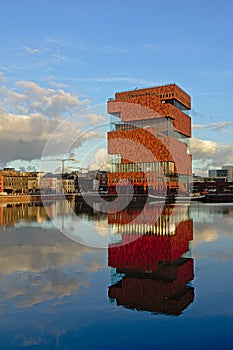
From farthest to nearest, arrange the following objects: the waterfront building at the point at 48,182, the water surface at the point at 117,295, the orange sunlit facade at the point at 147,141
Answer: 1. the waterfront building at the point at 48,182
2. the orange sunlit facade at the point at 147,141
3. the water surface at the point at 117,295

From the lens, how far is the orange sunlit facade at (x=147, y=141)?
341 ft

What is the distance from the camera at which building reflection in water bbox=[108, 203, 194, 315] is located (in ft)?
31.7

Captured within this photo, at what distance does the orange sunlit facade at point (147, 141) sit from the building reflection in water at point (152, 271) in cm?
8252

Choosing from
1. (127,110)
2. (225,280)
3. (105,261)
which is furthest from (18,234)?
(127,110)

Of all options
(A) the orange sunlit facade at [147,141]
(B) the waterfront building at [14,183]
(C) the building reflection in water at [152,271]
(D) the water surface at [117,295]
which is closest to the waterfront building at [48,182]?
(B) the waterfront building at [14,183]

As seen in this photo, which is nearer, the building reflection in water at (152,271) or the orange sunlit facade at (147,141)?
the building reflection in water at (152,271)

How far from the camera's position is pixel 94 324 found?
8.24m

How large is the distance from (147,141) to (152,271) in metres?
92.0

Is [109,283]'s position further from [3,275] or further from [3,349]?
[3,349]

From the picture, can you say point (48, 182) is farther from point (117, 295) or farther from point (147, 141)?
point (117, 295)

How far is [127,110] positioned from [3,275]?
99.7m

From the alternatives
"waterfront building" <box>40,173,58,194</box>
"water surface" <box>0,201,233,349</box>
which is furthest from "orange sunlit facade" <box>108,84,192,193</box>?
"water surface" <box>0,201,233,349</box>

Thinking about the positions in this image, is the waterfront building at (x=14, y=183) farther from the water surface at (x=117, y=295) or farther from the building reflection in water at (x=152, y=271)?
the water surface at (x=117, y=295)

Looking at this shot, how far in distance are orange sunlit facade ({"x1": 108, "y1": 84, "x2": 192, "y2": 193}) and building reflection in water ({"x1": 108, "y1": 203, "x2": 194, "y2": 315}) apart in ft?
271
